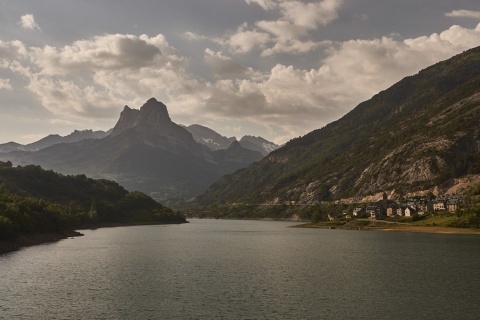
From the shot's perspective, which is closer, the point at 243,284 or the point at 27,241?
the point at 243,284

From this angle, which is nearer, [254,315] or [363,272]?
[254,315]

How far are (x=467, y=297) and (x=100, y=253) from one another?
10699 cm

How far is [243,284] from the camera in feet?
284

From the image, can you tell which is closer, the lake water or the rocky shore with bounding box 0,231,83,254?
the lake water

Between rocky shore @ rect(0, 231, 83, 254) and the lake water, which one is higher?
rocky shore @ rect(0, 231, 83, 254)

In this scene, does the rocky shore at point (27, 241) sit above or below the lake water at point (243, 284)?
above

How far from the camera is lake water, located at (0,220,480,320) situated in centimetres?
6569

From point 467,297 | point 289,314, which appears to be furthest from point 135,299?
point 467,297

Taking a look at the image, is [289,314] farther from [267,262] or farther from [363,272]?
[267,262]

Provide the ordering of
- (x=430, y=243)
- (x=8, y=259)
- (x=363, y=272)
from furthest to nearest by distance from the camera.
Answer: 1. (x=430, y=243)
2. (x=8, y=259)
3. (x=363, y=272)

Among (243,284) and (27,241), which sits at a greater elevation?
(27,241)

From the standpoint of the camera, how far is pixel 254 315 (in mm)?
63312

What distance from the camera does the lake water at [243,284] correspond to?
65.7 m

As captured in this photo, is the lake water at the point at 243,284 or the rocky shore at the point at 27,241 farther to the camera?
the rocky shore at the point at 27,241
